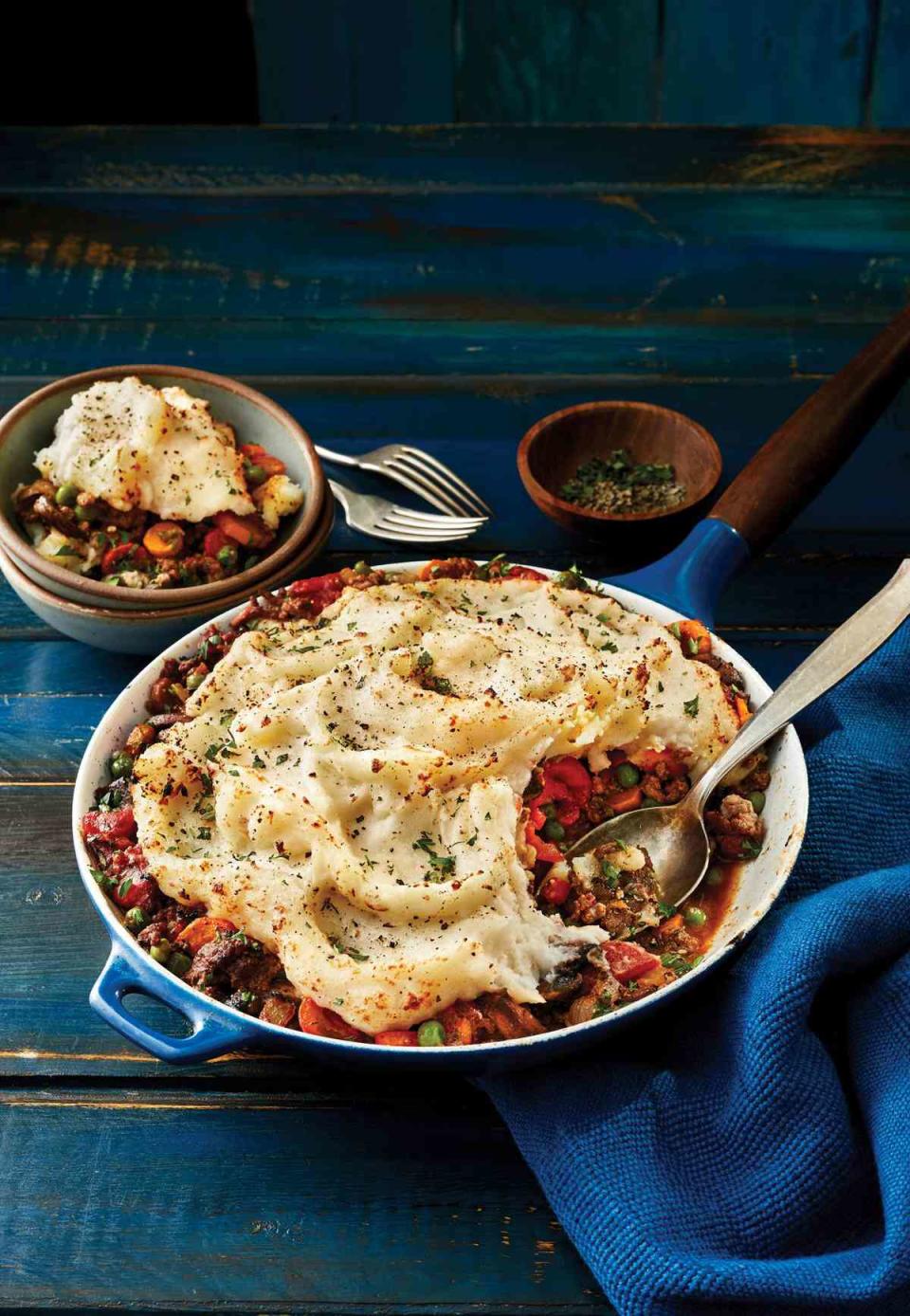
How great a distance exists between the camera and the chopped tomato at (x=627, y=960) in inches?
147

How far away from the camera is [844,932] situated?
12.5ft

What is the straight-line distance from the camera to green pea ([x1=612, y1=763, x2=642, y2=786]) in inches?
169

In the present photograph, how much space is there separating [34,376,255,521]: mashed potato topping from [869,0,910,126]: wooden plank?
21.3 feet

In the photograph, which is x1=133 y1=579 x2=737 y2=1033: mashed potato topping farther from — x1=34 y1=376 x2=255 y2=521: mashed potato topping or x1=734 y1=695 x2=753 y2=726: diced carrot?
x1=34 y1=376 x2=255 y2=521: mashed potato topping

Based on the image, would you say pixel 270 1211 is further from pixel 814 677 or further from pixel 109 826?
pixel 814 677

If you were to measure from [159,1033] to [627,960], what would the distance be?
1.21 m

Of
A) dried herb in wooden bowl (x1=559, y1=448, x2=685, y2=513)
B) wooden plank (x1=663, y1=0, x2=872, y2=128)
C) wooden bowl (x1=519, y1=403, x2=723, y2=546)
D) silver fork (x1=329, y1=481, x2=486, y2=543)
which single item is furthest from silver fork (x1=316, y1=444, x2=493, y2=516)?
wooden plank (x1=663, y1=0, x2=872, y2=128)

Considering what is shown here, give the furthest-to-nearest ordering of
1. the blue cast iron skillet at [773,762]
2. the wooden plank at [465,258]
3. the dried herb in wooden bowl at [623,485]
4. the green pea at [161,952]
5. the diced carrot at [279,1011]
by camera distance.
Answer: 1. the wooden plank at [465,258]
2. the dried herb in wooden bowl at [623,485]
3. the green pea at [161,952]
4. the diced carrot at [279,1011]
5. the blue cast iron skillet at [773,762]

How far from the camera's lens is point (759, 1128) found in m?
3.63

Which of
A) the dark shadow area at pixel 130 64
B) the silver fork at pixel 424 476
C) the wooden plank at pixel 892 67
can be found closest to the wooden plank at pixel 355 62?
the dark shadow area at pixel 130 64

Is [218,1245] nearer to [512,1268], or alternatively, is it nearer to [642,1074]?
[512,1268]

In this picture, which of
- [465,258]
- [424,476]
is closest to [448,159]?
[465,258]

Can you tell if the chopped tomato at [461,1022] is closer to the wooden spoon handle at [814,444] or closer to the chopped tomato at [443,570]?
the chopped tomato at [443,570]

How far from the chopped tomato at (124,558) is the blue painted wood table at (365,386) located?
1.28ft
